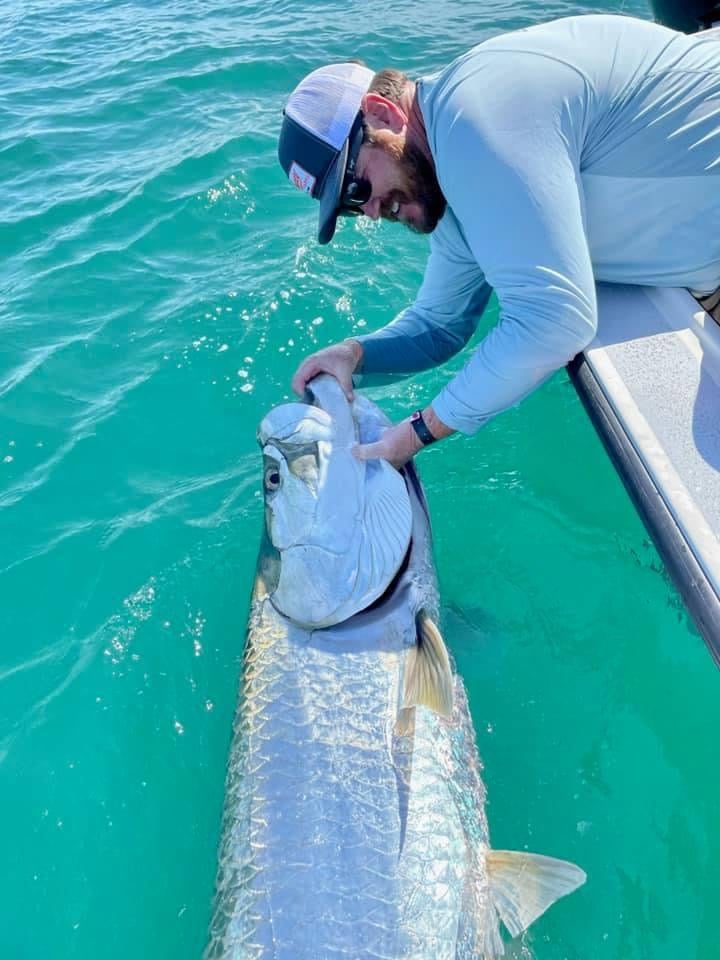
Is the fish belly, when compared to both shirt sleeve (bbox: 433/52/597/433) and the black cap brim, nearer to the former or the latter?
shirt sleeve (bbox: 433/52/597/433)

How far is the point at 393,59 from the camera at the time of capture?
29.3ft

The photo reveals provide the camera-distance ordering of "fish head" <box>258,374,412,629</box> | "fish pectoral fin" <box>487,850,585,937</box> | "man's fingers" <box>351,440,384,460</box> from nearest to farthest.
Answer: "fish pectoral fin" <box>487,850,585,937</box> < "fish head" <box>258,374,412,629</box> < "man's fingers" <box>351,440,384,460</box>

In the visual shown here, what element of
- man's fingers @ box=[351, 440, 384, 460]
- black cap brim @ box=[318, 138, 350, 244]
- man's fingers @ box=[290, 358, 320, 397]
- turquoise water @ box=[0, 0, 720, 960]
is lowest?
turquoise water @ box=[0, 0, 720, 960]

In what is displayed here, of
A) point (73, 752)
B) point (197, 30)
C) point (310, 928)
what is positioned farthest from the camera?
point (197, 30)

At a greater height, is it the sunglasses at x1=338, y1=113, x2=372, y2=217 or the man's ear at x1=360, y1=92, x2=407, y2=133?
the man's ear at x1=360, y1=92, x2=407, y2=133

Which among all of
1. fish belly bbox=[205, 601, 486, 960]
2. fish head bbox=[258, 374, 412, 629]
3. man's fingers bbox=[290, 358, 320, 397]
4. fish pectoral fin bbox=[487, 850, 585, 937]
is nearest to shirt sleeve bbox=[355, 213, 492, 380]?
man's fingers bbox=[290, 358, 320, 397]

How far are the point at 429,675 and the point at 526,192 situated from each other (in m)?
1.47

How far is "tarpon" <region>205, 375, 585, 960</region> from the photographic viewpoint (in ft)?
7.33

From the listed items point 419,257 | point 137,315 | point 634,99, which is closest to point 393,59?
point 419,257

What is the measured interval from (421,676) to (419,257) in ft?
12.1

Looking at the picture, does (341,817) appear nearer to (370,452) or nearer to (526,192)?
(370,452)

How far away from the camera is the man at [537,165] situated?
2160 millimetres

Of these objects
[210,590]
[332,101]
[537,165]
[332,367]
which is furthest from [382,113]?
[210,590]

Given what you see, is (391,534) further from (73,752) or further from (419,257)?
(419,257)
